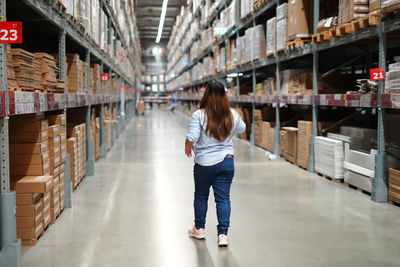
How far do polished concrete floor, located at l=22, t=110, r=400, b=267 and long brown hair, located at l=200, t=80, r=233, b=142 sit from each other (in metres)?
0.98

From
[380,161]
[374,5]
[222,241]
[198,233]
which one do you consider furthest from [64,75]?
Result: [380,161]

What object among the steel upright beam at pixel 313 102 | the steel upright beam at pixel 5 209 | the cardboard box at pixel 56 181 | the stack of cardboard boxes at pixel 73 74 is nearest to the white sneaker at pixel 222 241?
the steel upright beam at pixel 5 209

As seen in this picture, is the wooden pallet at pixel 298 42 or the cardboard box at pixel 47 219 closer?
the cardboard box at pixel 47 219

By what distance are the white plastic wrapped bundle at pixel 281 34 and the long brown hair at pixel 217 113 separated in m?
5.31

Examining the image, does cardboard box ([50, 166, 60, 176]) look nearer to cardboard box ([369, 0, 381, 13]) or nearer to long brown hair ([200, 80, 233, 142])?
long brown hair ([200, 80, 233, 142])

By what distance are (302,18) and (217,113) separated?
194 inches

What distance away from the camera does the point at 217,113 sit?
12.0 feet

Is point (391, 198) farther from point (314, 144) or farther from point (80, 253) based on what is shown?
point (80, 253)

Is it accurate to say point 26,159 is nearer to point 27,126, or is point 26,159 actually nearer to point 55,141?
point 27,126

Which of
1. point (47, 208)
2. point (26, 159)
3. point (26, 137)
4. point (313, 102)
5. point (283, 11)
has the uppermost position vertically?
point (283, 11)

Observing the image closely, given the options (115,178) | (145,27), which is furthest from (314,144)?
(145,27)

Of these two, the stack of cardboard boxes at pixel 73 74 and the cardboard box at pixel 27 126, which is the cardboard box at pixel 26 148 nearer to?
the cardboard box at pixel 27 126

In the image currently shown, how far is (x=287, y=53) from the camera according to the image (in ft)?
28.3

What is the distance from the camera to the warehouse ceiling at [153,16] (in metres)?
30.0
